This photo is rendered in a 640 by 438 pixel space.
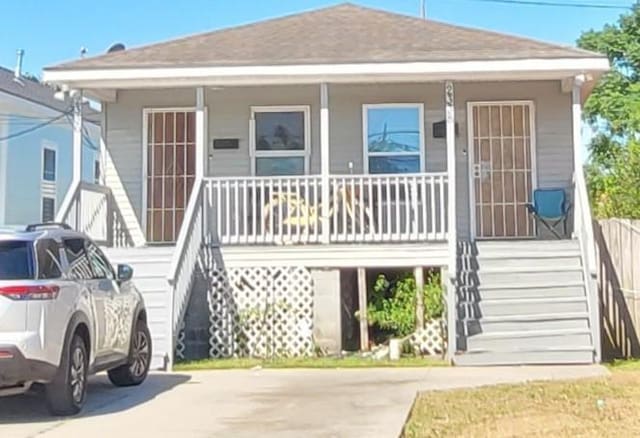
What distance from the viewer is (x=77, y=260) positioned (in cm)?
781

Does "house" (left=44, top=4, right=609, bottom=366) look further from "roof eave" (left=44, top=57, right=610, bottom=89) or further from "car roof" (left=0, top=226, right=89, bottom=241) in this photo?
"car roof" (left=0, top=226, right=89, bottom=241)

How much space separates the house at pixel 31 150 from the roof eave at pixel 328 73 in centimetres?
802

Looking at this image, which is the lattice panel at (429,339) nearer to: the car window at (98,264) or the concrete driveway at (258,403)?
the concrete driveway at (258,403)

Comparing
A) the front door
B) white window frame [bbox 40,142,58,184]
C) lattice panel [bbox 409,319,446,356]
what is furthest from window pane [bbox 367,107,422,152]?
white window frame [bbox 40,142,58,184]

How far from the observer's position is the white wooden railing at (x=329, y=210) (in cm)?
1221

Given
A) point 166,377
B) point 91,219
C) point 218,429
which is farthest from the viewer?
point 91,219

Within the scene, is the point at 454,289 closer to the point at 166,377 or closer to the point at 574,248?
the point at 574,248

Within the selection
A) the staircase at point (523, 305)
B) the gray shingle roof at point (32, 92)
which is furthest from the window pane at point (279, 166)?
the gray shingle roof at point (32, 92)

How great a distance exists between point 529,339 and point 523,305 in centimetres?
68

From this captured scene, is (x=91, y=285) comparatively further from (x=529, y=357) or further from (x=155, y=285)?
(x=529, y=357)

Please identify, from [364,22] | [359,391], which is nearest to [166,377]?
[359,391]

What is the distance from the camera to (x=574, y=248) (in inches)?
481

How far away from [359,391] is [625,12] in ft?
75.9

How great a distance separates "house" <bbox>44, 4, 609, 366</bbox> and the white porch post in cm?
43
